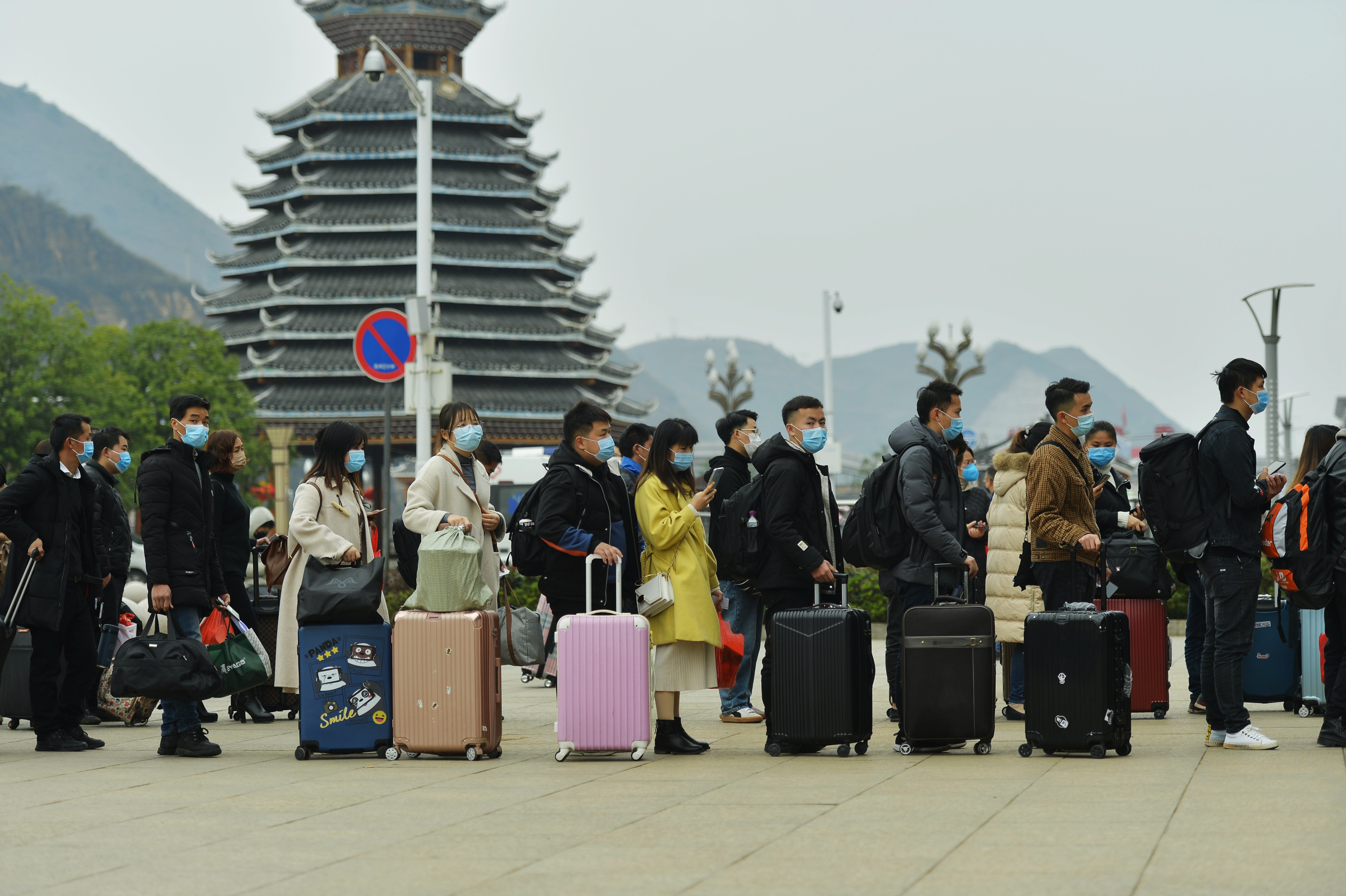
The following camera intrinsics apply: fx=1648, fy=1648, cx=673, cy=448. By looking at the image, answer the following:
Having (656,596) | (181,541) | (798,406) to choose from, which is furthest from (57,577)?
(798,406)

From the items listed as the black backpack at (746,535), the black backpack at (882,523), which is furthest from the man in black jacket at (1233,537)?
the black backpack at (746,535)

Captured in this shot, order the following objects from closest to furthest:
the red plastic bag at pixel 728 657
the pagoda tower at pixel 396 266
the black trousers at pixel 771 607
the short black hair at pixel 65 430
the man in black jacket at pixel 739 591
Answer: the black trousers at pixel 771 607
the short black hair at pixel 65 430
the red plastic bag at pixel 728 657
the man in black jacket at pixel 739 591
the pagoda tower at pixel 396 266

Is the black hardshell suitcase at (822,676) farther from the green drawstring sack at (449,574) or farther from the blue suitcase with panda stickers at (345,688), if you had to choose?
the blue suitcase with panda stickers at (345,688)

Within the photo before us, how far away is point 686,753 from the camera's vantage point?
373 inches

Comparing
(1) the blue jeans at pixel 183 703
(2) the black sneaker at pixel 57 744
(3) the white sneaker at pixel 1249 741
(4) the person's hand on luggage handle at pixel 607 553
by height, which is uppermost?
(4) the person's hand on luggage handle at pixel 607 553

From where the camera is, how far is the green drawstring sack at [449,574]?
9117 millimetres

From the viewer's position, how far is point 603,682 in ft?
29.4

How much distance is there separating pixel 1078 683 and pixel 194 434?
5.26m

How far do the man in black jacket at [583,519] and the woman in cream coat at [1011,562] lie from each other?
9.80 ft

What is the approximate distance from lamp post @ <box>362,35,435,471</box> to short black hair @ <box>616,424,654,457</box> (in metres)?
5.55

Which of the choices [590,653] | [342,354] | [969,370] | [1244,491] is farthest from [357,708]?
[342,354]

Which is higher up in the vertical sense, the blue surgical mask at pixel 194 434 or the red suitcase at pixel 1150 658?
the blue surgical mask at pixel 194 434

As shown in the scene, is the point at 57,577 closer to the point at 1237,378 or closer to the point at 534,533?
the point at 534,533

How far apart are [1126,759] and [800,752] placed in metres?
1.78
